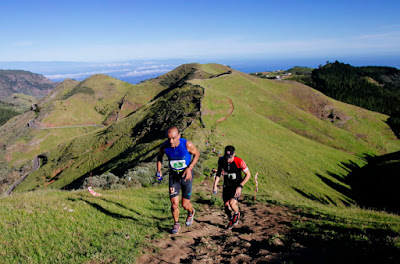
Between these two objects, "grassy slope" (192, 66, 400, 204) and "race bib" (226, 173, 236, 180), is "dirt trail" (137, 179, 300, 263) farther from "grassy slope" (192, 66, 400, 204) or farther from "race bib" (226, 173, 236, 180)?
"grassy slope" (192, 66, 400, 204)

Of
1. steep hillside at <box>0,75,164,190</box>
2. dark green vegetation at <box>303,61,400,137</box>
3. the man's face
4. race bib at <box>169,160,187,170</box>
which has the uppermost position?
dark green vegetation at <box>303,61,400,137</box>

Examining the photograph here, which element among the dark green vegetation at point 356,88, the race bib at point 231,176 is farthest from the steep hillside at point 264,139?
the dark green vegetation at point 356,88

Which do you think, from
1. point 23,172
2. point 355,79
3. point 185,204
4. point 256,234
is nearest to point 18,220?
point 185,204

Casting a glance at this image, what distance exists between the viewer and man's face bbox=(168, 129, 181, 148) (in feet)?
24.3

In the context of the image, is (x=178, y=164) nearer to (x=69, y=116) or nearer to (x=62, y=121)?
(x=62, y=121)

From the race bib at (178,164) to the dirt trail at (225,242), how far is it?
255 centimetres

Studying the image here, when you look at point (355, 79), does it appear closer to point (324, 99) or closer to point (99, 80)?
point (324, 99)

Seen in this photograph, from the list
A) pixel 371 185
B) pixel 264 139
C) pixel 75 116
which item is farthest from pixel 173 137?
pixel 75 116

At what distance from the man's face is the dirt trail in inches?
135

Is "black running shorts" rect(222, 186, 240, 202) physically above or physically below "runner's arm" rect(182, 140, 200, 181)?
below

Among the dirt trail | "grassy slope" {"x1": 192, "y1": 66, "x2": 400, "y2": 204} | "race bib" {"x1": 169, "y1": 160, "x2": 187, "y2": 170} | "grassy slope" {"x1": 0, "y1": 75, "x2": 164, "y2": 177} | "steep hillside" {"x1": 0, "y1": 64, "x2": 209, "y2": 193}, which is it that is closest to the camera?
the dirt trail

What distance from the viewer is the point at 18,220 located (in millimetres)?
7090

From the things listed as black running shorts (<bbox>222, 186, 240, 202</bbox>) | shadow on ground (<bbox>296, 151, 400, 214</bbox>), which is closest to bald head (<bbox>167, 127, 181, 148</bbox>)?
black running shorts (<bbox>222, 186, 240, 202</bbox>)

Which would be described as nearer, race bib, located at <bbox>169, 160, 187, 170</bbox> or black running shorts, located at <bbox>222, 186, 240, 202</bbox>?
race bib, located at <bbox>169, 160, 187, 170</bbox>
